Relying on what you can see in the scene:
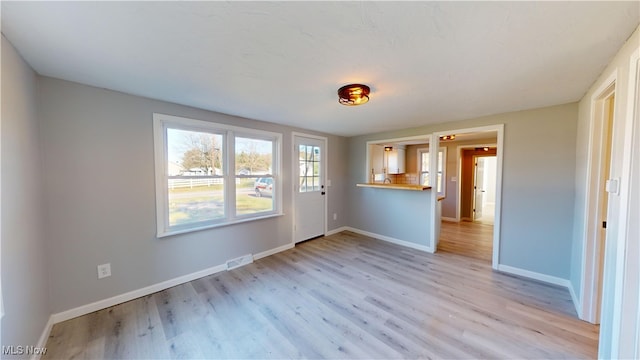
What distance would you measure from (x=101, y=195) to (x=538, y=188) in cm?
482

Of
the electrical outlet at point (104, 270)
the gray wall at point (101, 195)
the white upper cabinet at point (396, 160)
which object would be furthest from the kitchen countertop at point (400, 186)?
the electrical outlet at point (104, 270)

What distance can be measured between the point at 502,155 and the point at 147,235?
4.43 metres

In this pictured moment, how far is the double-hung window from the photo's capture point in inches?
101

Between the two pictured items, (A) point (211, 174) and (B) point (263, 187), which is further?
(B) point (263, 187)

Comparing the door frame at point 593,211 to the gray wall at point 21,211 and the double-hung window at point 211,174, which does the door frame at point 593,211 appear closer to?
the double-hung window at point 211,174

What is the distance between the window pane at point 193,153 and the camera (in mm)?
2625

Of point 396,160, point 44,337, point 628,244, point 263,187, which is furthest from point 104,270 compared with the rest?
point 396,160

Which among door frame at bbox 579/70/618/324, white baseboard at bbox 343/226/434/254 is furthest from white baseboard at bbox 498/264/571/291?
white baseboard at bbox 343/226/434/254

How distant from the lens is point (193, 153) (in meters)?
2.79

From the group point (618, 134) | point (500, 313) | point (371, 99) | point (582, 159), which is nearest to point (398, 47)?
point (371, 99)

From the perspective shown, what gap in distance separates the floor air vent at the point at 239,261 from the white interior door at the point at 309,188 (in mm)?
926

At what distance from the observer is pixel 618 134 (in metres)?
1.36

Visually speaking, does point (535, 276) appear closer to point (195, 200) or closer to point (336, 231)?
point (336, 231)

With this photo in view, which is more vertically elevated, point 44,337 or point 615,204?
point 615,204
